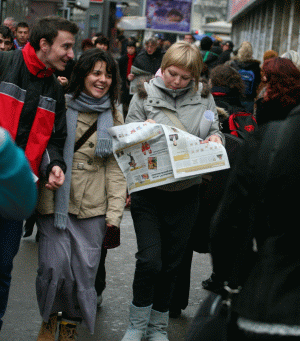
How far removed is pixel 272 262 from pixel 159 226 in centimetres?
195

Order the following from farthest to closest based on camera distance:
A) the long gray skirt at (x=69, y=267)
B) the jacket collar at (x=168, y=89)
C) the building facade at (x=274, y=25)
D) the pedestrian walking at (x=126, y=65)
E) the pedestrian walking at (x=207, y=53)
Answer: the building facade at (x=274, y=25), the pedestrian walking at (x=126, y=65), the pedestrian walking at (x=207, y=53), the jacket collar at (x=168, y=89), the long gray skirt at (x=69, y=267)

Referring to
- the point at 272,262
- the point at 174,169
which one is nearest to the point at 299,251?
the point at 272,262

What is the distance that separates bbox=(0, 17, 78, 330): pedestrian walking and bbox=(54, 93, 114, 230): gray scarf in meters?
0.16

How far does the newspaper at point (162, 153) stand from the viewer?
12.6 feet

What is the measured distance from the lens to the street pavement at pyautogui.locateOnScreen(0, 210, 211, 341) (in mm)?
4305

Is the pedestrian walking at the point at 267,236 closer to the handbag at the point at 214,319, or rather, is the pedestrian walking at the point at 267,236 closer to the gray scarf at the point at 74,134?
the handbag at the point at 214,319

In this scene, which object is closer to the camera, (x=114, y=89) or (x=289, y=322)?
(x=289, y=322)

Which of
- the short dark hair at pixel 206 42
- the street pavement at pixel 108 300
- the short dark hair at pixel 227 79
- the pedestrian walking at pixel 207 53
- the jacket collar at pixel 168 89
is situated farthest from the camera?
the short dark hair at pixel 206 42

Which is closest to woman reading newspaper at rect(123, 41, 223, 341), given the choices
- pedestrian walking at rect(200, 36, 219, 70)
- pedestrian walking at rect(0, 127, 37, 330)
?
pedestrian walking at rect(0, 127, 37, 330)

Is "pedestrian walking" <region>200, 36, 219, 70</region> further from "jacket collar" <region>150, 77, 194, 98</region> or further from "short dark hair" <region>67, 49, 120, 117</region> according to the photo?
"short dark hair" <region>67, 49, 120, 117</region>

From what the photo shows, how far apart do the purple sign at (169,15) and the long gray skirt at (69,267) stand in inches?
1097

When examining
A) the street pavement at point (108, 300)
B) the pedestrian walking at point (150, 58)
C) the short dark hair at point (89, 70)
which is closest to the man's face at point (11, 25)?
the pedestrian walking at point (150, 58)

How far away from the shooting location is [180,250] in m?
4.08

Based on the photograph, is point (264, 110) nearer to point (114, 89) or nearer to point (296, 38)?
point (114, 89)
